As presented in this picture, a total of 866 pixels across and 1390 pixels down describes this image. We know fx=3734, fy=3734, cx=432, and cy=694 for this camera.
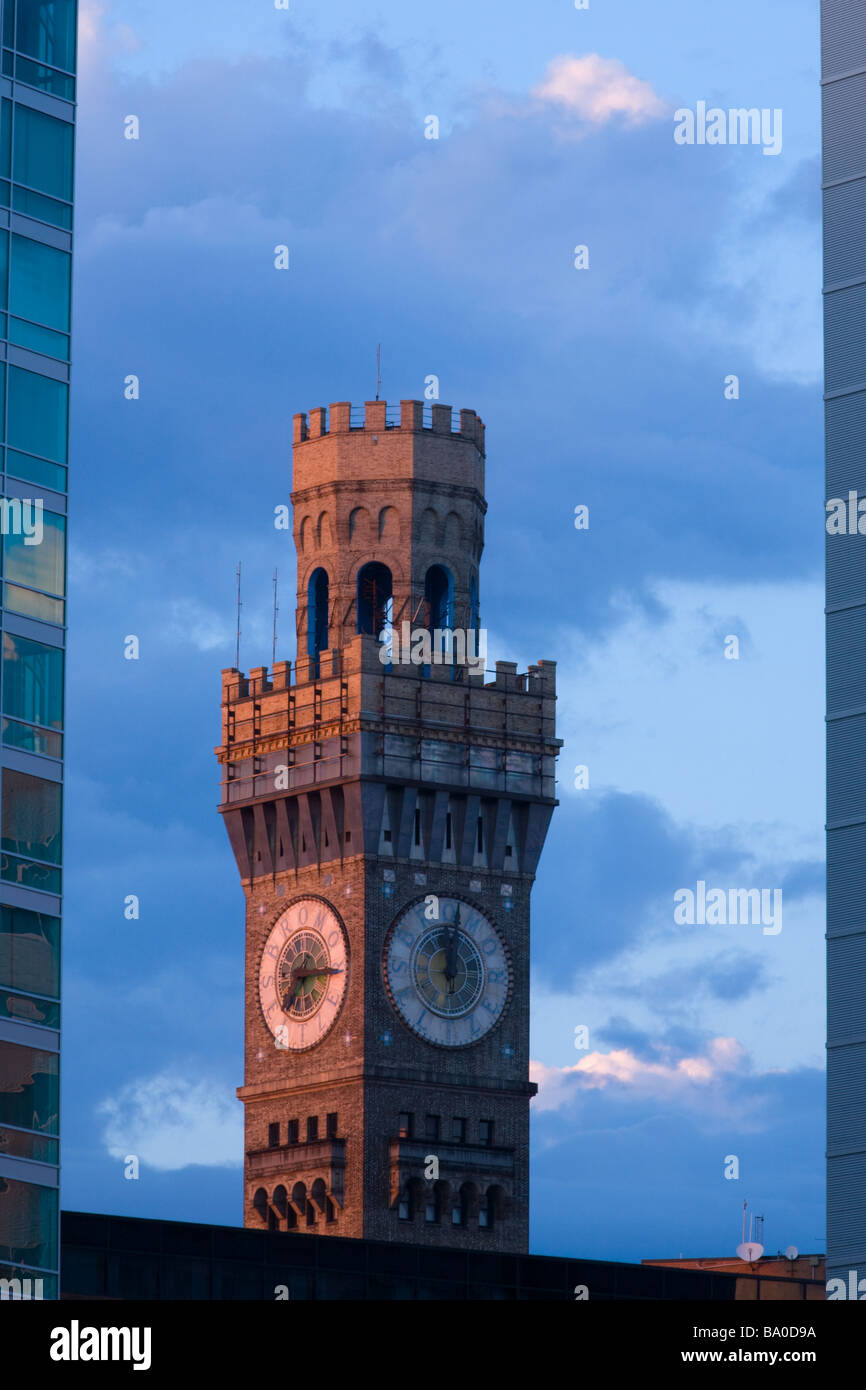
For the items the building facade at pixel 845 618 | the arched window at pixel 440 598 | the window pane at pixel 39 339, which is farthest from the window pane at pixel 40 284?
the arched window at pixel 440 598

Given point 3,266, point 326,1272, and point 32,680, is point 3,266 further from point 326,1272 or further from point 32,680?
point 326,1272

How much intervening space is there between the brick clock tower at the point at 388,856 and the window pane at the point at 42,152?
72276 millimetres

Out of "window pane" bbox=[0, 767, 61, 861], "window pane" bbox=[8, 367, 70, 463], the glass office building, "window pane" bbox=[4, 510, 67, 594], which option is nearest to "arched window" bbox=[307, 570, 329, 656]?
the glass office building

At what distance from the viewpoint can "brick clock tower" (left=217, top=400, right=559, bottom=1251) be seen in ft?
472

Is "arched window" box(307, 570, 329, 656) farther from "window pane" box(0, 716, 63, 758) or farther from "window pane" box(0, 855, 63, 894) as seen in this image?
"window pane" box(0, 855, 63, 894)

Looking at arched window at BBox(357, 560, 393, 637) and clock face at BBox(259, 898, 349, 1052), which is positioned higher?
arched window at BBox(357, 560, 393, 637)

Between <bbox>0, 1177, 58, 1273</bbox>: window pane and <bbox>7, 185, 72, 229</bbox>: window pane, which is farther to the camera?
<bbox>7, 185, 72, 229</bbox>: window pane

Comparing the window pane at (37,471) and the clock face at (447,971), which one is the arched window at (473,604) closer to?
the clock face at (447,971)

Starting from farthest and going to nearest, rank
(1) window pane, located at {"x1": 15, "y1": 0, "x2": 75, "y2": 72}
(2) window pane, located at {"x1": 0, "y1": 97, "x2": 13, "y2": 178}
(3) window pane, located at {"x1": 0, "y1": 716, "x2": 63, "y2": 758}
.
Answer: (1) window pane, located at {"x1": 15, "y1": 0, "x2": 75, "y2": 72}, (2) window pane, located at {"x1": 0, "y1": 97, "x2": 13, "y2": 178}, (3) window pane, located at {"x1": 0, "y1": 716, "x2": 63, "y2": 758}

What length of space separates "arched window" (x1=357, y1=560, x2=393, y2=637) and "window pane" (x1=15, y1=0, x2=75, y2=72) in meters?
75.1

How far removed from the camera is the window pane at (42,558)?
235ft

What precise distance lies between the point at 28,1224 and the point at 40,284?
18.3 metres
